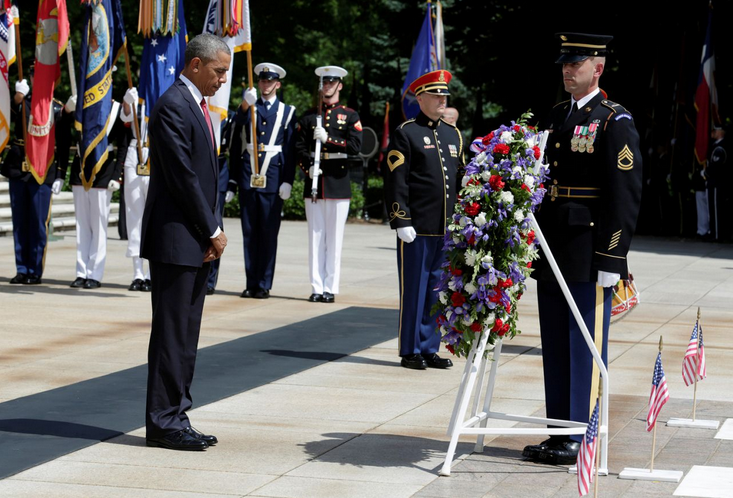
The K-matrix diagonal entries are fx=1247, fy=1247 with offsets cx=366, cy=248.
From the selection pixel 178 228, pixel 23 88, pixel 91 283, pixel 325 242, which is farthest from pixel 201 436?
pixel 23 88

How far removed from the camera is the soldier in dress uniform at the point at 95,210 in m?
13.4

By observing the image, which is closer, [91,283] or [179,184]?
[179,184]

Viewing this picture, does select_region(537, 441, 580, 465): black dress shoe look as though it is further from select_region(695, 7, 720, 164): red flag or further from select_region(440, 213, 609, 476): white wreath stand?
select_region(695, 7, 720, 164): red flag

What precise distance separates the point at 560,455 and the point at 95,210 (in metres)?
8.37

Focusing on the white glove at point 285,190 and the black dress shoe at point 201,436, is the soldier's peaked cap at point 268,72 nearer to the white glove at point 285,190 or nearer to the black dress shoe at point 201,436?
the white glove at point 285,190

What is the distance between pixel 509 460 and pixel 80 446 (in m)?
2.16

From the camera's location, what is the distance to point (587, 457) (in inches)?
192

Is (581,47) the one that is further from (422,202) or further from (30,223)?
(30,223)

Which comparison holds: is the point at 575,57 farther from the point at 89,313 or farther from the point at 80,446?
the point at 89,313

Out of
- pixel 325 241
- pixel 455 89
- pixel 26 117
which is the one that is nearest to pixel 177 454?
pixel 325 241

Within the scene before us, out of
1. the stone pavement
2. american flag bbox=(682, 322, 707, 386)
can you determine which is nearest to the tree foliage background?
the stone pavement

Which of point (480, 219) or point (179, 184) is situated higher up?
point (179, 184)

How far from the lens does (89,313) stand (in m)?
11.3

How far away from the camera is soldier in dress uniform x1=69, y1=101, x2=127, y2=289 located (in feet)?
43.8
